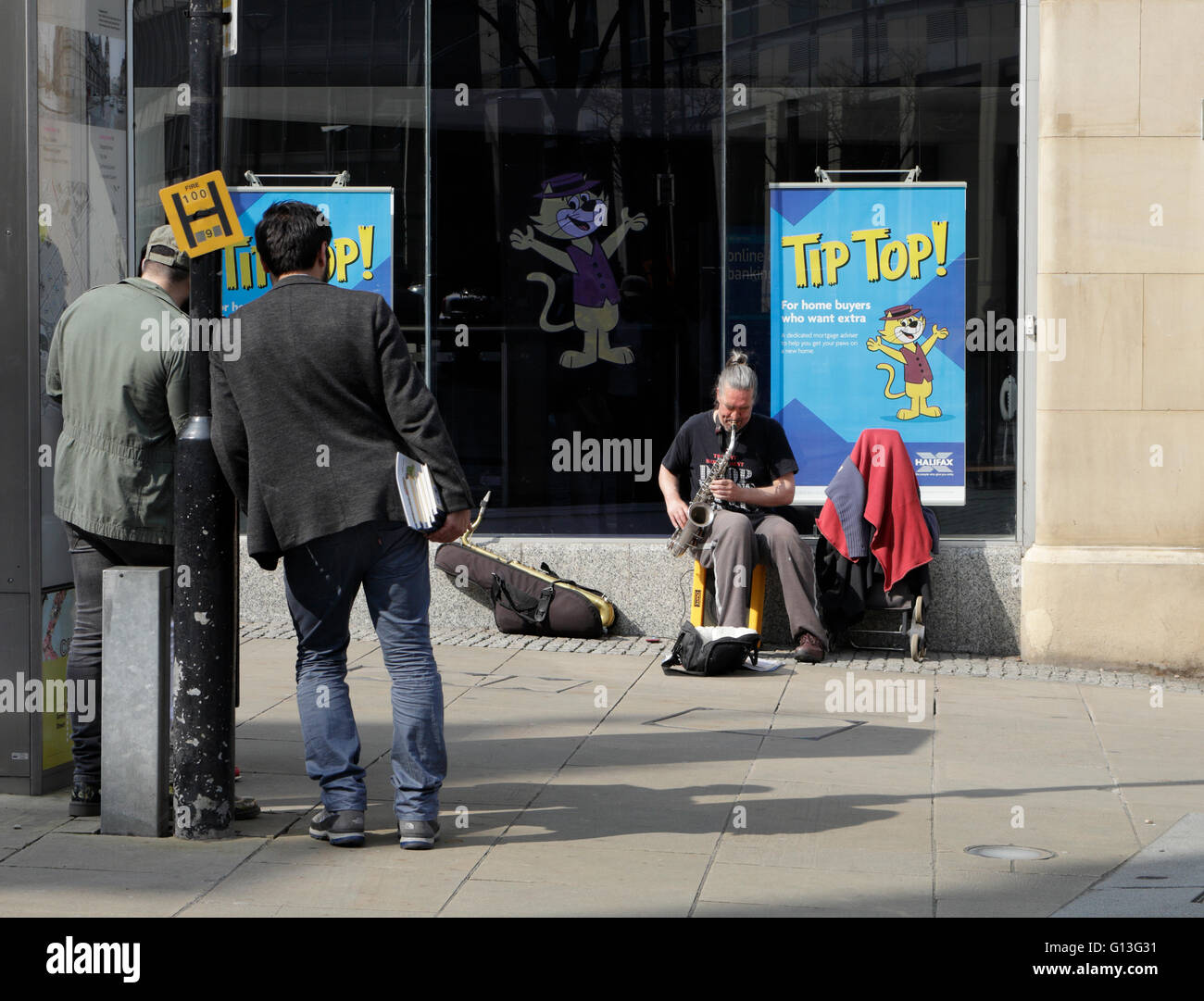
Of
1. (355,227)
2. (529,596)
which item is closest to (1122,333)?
(529,596)

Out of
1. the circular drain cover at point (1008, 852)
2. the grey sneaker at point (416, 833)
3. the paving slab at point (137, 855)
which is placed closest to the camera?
the paving slab at point (137, 855)

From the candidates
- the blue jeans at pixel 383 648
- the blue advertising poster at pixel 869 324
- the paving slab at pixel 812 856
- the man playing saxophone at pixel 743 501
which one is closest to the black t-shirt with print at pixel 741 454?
the man playing saxophone at pixel 743 501

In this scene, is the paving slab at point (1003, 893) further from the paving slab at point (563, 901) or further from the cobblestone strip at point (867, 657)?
the cobblestone strip at point (867, 657)

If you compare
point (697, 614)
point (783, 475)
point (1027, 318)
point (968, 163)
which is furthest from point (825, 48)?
point (697, 614)

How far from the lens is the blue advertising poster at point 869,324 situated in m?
8.71

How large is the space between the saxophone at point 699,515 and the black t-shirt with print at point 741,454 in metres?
0.05

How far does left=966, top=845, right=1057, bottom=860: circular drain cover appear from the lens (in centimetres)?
463

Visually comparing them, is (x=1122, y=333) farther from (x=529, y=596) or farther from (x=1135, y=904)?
(x=1135, y=904)

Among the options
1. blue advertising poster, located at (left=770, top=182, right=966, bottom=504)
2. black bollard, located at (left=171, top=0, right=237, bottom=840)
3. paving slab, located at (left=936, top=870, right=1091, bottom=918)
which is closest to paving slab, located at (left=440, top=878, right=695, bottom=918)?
paving slab, located at (left=936, top=870, right=1091, bottom=918)

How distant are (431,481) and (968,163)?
5254mm

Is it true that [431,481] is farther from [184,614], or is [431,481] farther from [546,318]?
[546,318]

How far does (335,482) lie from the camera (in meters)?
4.34

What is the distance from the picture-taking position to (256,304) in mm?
4402

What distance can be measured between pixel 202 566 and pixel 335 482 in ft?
1.64
